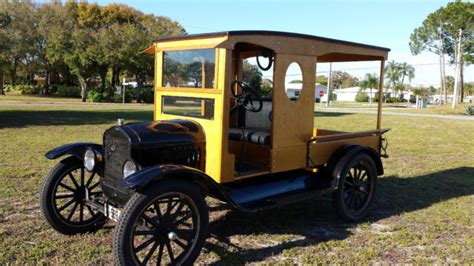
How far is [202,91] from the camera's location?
3979mm

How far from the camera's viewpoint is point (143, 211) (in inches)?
124

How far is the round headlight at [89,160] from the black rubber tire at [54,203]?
0.29 meters

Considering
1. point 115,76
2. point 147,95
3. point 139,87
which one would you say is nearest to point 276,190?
point 147,95

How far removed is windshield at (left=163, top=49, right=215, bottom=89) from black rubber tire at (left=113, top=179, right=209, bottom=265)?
1.08 meters

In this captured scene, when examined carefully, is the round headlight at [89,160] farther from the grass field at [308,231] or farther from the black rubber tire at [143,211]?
the black rubber tire at [143,211]

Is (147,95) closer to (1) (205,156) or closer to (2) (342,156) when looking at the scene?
(2) (342,156)

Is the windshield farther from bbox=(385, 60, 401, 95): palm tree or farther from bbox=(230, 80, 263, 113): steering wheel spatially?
bbox=(385, 60, 401, 95): palm tree

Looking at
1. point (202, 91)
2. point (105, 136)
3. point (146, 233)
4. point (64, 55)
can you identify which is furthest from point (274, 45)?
point (64, 55)

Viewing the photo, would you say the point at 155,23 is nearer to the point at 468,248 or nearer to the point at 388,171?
the point at 388,171

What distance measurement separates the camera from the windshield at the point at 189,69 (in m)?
3.90

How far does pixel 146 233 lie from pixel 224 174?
37.0 inches

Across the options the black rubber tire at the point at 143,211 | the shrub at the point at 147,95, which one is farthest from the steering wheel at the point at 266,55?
the shrub at the point at 147,95

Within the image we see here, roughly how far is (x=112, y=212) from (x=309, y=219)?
2.46 metres

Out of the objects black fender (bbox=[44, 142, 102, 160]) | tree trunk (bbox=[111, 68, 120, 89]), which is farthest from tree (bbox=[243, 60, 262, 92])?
tree trunk (bbox=[111, 68, 120, 89])
